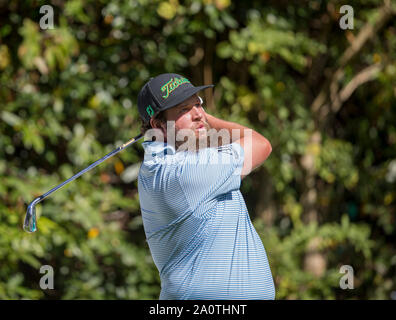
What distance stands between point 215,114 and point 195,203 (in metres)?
2.34

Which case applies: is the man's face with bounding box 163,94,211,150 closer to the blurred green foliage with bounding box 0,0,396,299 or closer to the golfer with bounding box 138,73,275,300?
the golfer with bounding box 138,73,275,300

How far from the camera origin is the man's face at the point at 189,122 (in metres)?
2.02

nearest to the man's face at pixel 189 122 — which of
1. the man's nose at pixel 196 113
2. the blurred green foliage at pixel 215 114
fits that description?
the man's nose at pixel 196 113

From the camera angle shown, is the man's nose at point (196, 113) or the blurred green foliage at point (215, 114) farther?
the blurred green foliage at point (215, 114)

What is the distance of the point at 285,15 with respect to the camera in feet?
14.1

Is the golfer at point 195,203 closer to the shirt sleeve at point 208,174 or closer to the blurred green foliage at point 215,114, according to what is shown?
the shirt sleeve at point 208,174

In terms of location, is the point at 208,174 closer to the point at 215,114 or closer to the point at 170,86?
the point at 170,86

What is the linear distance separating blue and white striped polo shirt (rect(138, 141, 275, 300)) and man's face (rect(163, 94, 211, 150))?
73 millimetres

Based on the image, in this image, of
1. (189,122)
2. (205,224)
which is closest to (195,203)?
(205,224)

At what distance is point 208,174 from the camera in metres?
1.88

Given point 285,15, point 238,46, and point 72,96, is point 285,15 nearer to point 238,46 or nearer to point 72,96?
point 238,46

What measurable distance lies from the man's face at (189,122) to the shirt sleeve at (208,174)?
9 cm

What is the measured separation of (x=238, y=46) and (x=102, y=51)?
35.3 inches
